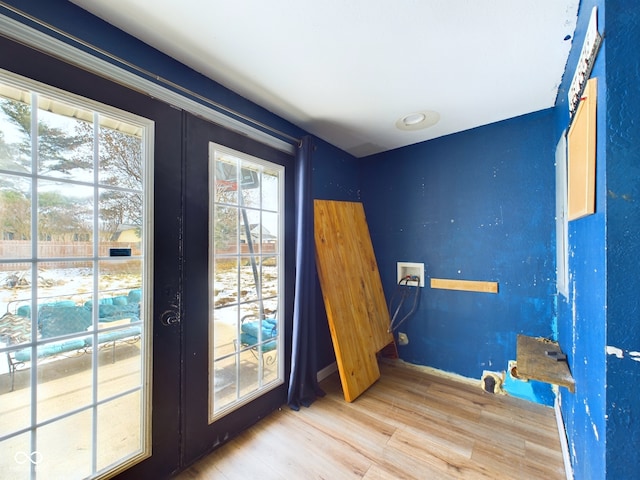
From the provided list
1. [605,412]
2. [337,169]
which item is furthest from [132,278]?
[337,169]

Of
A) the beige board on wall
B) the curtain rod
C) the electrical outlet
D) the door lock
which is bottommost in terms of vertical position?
the door lock

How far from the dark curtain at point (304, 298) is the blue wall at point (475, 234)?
3.65ft

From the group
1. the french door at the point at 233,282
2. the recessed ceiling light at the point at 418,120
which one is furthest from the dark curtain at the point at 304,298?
the recessed ceiling light at the point at 418,120

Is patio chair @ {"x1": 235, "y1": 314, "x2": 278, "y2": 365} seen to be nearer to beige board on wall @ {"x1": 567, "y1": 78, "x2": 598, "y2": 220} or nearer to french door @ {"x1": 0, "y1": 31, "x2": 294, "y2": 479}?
french door @ {"x1": 0, "y1": 31, "x2": 294, "y2": 479}

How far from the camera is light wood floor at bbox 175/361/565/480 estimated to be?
1.45 metres

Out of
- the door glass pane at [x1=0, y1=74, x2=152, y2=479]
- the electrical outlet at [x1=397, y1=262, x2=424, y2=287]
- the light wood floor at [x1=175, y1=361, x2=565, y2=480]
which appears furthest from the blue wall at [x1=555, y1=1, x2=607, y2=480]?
the door glass pane at [x1=0, y1=74, x2=152, y2=479]

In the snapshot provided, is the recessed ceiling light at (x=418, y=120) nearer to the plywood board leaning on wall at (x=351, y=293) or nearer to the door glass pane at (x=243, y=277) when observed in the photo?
the plywood board leaning on wall at (x=351, y=293)

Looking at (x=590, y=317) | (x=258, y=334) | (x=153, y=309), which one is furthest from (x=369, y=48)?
(x=258, y=334)

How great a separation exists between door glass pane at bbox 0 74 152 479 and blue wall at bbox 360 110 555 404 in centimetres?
233

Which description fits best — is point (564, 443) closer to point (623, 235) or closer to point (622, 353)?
point (622, 353)

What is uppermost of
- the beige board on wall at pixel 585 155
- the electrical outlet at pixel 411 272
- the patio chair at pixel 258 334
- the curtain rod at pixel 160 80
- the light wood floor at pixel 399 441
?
the curtain rod at pixel 160 80

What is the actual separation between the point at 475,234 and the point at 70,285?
287 centimetres

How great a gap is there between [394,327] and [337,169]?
1.85m

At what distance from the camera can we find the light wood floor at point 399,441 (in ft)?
4.77
